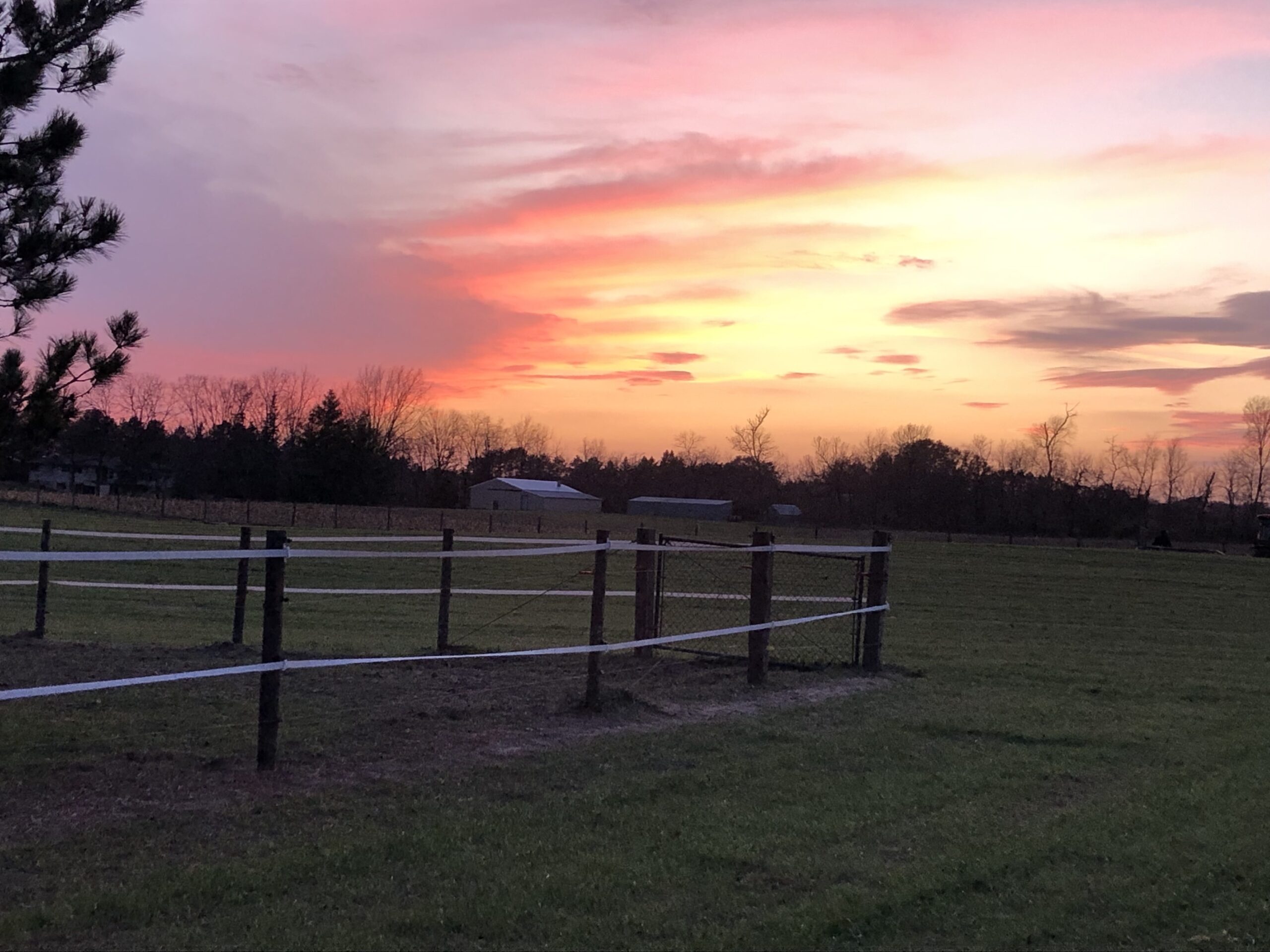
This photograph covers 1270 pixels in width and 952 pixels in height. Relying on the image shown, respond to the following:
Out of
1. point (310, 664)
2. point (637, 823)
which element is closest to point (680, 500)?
point (310, 664)

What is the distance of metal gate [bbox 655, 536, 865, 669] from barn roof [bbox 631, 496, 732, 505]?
212 feet

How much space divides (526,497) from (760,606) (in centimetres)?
8333

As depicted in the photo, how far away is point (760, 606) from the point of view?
11062mm

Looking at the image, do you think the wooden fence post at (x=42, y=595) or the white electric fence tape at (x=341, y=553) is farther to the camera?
the wooden fence post at (x=42, y=595)

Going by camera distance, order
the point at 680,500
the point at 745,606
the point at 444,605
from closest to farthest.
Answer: the point at 444,605
the point at 745,606
the point at 680,500

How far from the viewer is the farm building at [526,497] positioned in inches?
3676

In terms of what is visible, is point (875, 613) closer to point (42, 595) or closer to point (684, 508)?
point (42, 595)

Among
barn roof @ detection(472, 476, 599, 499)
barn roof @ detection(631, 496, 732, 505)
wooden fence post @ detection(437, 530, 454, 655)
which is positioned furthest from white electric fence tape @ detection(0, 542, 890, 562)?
barn roof @ detection(472, 476, 599, 499)

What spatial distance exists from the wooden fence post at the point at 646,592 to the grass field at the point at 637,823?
1.24m

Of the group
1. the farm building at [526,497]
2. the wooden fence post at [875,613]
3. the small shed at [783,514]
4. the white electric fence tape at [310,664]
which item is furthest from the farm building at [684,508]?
the white electric fence tape at [310,664]

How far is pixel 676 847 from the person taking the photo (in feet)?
17.7

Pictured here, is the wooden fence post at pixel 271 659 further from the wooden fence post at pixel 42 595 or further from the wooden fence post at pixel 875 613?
the wooden fence post at pixel 875 613

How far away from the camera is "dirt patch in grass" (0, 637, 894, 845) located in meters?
6.05

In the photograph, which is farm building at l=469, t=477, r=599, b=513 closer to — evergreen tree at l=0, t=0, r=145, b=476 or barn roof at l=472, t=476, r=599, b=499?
barn roof at l=472, t=476, r=599, b=499
